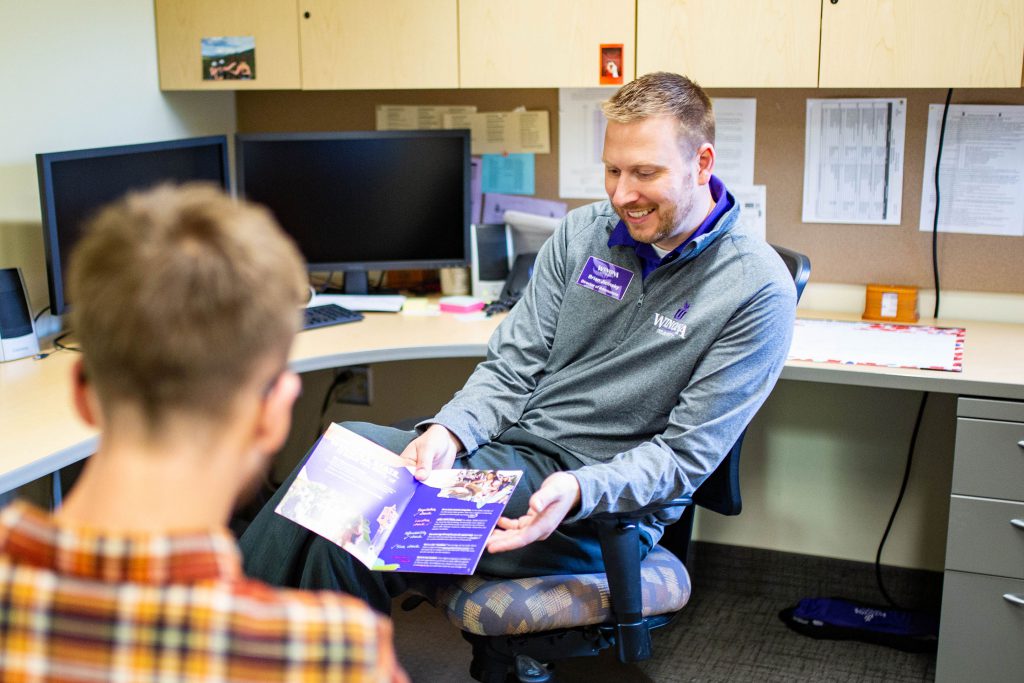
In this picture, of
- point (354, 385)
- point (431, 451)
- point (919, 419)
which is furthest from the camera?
point (354, 385)

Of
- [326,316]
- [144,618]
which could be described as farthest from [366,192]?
[144,618]

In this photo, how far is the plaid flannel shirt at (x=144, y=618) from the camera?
0.72m

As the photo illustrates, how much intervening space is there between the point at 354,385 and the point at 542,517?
5.38ft

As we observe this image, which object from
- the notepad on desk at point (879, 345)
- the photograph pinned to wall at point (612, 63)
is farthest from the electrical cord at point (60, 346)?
the notepad on desk at point (879, 345)

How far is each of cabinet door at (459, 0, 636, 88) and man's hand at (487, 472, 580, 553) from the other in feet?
3.84

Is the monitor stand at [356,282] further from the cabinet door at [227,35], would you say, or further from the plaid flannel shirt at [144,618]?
the plaid flannel shirt at [144,618]

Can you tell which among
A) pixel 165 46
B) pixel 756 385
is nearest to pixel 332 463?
pixel 756 385

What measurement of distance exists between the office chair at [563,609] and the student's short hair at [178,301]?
92 centimetres

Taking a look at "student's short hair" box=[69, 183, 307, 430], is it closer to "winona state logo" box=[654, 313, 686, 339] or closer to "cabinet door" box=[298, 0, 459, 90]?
"winona state logo" box=[654, 313, 686, 339]

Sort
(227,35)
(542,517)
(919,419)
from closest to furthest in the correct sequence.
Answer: (542,517), (919,419), (227,35)

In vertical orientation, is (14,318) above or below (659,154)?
below

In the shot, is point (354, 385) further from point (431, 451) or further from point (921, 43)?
point (921, 43)

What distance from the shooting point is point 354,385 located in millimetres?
3148

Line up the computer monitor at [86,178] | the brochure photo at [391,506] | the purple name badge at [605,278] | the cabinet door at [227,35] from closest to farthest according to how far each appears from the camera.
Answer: the brochure photo at [391,506], the purple name badge at [605,278], the computer monitor at [86,178], the cabinet door at [227,35]
